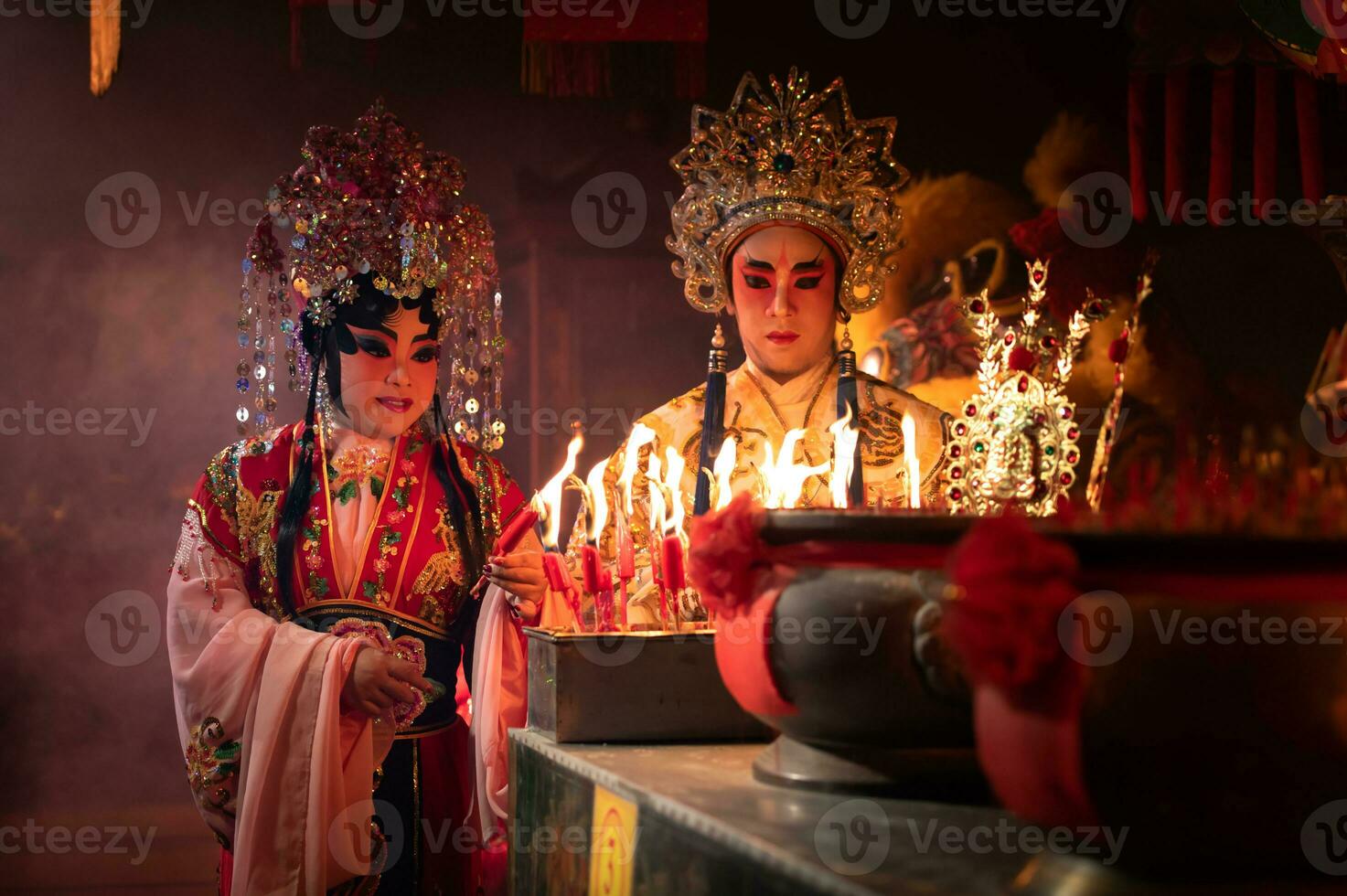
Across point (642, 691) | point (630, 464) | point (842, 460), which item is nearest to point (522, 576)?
point (630, 464)

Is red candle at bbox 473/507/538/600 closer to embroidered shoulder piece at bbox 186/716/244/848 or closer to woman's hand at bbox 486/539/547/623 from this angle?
woman's hand at bbox 486/539/547/623

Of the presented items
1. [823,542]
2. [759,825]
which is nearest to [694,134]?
[823,542]

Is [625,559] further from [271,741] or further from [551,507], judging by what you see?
[271,741]

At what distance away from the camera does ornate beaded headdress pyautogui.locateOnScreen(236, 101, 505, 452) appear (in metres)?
2.66

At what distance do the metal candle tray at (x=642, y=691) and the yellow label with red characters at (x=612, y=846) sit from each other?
0.75 ft

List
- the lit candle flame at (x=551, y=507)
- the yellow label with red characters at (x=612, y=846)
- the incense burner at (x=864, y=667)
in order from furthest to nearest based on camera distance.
Answer: the lit candle flame at (x=551, y=507), the yellow label with red characters at (x=612, y=846), the incense burner at (x=864, y=667)

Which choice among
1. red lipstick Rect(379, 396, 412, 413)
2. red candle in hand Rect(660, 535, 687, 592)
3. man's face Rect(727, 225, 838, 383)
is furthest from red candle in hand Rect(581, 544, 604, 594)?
man's face Rect(727, 225, 838, 383)

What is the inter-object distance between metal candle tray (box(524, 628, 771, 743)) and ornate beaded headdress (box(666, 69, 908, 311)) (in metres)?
1.58

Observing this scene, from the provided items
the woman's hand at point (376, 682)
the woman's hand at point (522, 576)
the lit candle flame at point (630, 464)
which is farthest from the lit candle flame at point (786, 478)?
the woman's hand at point (376, 682)

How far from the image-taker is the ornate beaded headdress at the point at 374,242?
2658mm

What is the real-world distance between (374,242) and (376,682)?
0.90 m

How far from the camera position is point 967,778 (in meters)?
1.16

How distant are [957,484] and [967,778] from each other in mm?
405

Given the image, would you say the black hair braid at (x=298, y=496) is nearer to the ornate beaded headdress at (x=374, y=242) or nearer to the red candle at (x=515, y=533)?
the ornate beaded headdress at (x=374, y=242)
